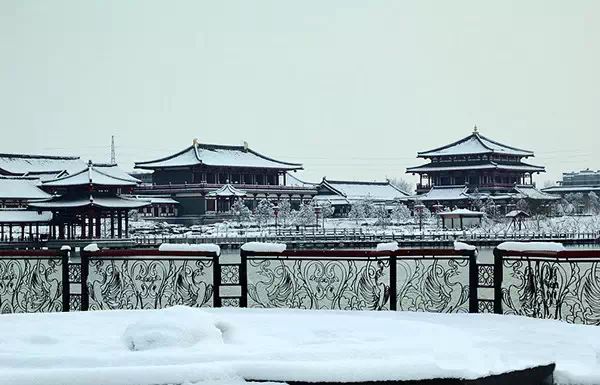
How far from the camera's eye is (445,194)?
50625 millimetres

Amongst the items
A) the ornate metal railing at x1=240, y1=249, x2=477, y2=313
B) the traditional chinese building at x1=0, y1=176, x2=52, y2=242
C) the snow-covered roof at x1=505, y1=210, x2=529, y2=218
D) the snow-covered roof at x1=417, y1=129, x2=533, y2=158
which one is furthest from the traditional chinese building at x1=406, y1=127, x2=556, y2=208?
the ornate metal railing at x1=240, y1=249, x2=477, y2=313

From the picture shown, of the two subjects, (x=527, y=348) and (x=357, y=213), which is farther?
(x=357, y=213)

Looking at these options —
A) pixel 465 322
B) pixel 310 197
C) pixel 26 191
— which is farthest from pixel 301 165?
pixel 465 322

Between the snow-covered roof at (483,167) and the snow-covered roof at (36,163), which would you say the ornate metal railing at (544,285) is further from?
the snow-covered roof at (483,167)

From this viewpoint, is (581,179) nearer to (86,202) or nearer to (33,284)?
(86,202)

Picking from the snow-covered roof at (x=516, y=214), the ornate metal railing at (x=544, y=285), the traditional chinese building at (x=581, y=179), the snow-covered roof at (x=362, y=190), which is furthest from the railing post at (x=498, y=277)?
the traditional chinese building at (x=581, y=179)

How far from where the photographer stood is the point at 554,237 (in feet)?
129

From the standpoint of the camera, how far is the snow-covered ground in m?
3.62

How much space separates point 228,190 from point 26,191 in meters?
12.7

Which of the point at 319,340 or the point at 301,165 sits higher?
the point at 301,165

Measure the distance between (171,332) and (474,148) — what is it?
165 feet

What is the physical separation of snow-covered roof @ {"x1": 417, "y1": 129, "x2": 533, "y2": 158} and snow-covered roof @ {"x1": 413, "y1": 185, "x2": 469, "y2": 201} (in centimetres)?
243

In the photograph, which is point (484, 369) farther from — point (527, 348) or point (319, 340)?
point (527, 348)

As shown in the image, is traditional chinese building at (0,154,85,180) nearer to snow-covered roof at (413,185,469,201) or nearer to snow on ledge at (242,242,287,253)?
snow-covered roof at (413,185,469,201)
